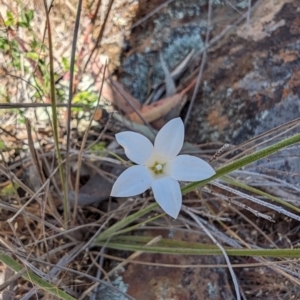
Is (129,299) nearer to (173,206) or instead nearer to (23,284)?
(23,284)

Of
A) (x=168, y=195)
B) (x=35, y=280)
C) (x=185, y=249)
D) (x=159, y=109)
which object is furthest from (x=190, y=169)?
(x=159, y=109)

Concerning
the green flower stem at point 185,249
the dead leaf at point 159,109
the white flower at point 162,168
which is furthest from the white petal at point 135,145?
the dead leaf at point 159,109

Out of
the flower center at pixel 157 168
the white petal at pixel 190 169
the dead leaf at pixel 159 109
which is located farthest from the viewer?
the dead leaf at pixel 159 109

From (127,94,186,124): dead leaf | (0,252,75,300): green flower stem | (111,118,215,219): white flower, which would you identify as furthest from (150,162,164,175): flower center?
(127,94,186,124): dead leaf

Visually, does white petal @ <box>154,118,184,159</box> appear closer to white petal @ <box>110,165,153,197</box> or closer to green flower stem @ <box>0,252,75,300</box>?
white petal @ <box>110,165,153,197</box>

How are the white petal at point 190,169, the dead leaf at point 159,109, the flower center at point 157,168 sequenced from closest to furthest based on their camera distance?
the white petal at point 190,169, the flower center at point 157,168, the dead leaf at point 159,109

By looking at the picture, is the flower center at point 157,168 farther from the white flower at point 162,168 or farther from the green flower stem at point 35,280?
the green flower stem at point 35,280

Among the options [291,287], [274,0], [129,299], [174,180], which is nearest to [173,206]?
[174,180]
